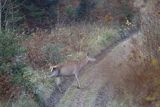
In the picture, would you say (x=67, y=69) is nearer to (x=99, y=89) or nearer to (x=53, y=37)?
(x=99, y=89)

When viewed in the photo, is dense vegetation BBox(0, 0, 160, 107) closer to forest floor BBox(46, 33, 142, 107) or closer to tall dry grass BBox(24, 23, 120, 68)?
tall dry grass BBox(24, 23, 120, 68)

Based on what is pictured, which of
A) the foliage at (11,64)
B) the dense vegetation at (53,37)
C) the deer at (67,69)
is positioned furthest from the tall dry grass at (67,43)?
the foliage at (11,64)

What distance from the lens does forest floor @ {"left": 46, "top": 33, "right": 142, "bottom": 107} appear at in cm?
1019

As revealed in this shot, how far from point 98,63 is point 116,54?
728mm

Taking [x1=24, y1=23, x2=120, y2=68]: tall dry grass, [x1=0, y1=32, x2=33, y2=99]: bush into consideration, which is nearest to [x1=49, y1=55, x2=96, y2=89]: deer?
[x1=24, y1=23, x2=120, y2=68]: tall dry grass

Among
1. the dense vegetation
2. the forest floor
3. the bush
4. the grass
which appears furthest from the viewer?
the grass

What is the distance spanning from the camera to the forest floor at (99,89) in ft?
33.4

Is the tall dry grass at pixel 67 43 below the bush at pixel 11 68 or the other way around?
below

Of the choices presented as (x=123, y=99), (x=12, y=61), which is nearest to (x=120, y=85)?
(x=123, y=99)

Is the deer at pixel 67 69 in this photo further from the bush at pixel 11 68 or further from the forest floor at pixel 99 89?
the bush at pixel 11 68

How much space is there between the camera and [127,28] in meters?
20.2

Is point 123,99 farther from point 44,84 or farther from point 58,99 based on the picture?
point 44,84

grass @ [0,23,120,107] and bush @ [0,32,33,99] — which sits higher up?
bush @ [0,32,33,99]

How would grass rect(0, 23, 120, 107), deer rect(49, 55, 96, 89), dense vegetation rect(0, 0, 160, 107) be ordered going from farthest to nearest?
deer rect(49, 55, 96, 89) < grass rect(0, 23, 120, 107) < dense vegetation rect(0, 0, 160, 107)
